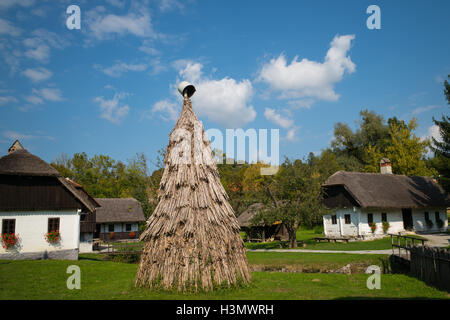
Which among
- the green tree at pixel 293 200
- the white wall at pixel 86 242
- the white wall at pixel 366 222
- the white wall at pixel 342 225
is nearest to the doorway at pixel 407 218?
the white wall at pixel 366 222

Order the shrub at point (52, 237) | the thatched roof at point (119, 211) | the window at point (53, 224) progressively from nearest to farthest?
the shrub at point (52, 237)
the window at point (53, 224)
the thatched roof at point (119, 211)

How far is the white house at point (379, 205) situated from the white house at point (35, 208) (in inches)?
926

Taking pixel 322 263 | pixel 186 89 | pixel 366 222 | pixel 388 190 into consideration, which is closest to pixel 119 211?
pixel 366 222

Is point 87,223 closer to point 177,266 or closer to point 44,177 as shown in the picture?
point 44,177

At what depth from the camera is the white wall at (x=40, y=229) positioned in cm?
2180

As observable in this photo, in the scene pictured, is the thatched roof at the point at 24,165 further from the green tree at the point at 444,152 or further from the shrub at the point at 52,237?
the green tree at the point at 444,152

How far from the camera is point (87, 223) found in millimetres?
35438

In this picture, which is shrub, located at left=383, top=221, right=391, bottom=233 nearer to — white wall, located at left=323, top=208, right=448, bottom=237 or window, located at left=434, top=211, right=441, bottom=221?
white wall, located at left=323, top=208, right=448, bottom=237

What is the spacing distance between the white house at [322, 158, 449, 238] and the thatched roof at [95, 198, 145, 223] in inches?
1002

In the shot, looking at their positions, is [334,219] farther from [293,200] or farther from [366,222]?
[293,200]

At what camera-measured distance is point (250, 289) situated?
34.0 feet

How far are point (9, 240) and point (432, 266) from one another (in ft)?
78.7

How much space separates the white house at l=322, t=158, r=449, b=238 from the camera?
100 feet

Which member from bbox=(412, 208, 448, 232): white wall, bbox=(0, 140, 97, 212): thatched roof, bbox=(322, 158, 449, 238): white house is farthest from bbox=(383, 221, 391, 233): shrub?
bbox=(0, 140, 97, 212): thatched roof
